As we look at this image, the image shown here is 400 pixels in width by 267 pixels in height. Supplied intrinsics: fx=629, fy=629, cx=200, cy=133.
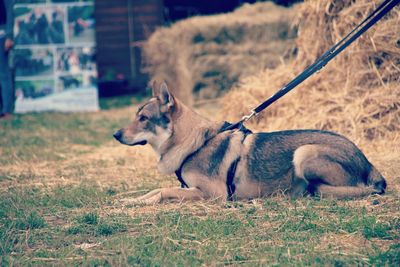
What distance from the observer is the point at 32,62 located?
13984 mm

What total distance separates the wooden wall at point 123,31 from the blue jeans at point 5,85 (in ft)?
12.9

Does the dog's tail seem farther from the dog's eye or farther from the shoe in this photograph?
the shoe

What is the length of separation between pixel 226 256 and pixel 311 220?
1.05m

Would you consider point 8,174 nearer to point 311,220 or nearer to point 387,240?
point 311,220

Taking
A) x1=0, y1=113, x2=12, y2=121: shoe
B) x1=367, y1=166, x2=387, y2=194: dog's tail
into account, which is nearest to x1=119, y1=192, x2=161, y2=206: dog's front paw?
x1=367, y1=166, x2=387, y2=194: dog's tail

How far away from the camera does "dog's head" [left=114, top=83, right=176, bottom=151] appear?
6.02 metres

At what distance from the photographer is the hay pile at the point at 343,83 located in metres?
8.38

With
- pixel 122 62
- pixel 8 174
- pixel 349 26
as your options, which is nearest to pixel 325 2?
pixel 349 26

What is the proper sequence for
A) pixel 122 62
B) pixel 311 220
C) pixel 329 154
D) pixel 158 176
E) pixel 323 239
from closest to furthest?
pixel 323 239 < pixel 311 220 < pixel 329 154 < pixel 158 176 < pixel 122 62

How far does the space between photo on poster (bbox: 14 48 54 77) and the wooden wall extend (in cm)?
248

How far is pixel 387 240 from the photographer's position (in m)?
4.45

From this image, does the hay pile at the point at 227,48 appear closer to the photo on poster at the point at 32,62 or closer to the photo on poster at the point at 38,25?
the photo on poster at the point at 38,25

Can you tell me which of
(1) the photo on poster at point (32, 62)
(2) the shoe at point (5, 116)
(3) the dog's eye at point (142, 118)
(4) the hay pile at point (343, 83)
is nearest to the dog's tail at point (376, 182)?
(3) the dog's eye at point (142, 118)

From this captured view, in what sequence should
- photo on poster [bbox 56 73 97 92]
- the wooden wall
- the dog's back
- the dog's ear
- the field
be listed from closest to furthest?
the field, the dog's back, the dog's ear, photo on poster [bbox 56 73 97 92], the wooden wall
